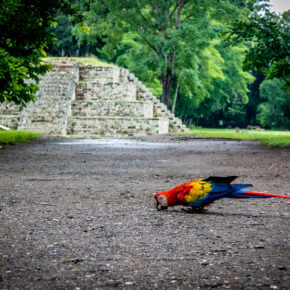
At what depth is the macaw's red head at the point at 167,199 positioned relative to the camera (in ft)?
16.1

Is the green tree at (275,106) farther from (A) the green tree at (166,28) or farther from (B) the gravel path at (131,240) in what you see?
(B) the gravel path at (131,240)

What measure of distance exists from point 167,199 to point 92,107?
27.3 m

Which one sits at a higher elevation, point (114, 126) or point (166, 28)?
point (166, 28)

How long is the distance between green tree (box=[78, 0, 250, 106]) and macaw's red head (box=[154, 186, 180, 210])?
26714 mm

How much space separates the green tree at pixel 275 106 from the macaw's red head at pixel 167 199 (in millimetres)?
46689

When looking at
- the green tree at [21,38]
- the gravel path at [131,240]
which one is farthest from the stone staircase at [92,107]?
the gravel path at [131,240]

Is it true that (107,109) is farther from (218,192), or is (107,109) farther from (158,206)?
(218,192)

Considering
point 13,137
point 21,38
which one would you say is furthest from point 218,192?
point 13,137

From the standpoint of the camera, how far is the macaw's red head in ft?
16.1

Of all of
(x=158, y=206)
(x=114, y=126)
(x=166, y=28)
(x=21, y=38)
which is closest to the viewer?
(x=158, y=206)

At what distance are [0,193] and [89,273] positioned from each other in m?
3.78

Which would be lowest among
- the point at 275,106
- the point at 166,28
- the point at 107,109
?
the point at 107,109

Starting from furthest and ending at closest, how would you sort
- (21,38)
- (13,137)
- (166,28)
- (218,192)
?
(166,28)
(13,137)
(21,38)
(218,192)

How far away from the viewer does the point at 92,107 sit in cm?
3186
